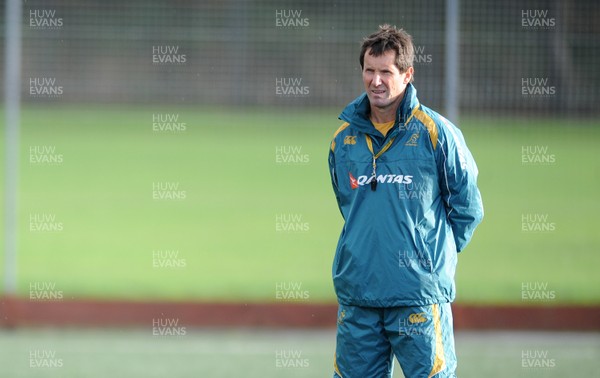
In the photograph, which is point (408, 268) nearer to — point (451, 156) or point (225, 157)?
point (451, 156)

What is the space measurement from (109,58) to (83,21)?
523 centimetres

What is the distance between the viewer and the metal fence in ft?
30.9

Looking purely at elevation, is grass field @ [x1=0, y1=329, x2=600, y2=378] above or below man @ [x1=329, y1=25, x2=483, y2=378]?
below

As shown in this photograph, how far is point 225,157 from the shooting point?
23.1 meters

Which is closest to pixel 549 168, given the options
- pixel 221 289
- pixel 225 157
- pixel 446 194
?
pixel 225 157

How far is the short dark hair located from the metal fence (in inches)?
175

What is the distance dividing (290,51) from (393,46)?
1330cm

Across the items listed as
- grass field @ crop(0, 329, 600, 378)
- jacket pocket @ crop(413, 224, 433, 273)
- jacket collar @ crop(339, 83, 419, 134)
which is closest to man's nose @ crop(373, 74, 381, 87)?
jacket collar @ crop(339, 83, 419, 134)

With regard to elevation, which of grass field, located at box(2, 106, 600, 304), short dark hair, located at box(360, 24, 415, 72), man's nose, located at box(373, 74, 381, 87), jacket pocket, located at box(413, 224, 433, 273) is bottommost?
grass field, located at box(2, 106, 600, 304)

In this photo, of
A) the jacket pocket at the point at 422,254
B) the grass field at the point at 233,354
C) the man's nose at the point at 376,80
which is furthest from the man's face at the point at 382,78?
the grass field at the point at 233,354

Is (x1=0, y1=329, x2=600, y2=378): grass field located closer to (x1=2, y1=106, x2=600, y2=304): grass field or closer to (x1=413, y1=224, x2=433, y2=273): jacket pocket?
(x1=2, y1=106, x2=600, y2=304): grass field

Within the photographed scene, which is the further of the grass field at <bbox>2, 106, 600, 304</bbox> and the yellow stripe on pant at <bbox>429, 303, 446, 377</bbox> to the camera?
the grass field at <bbox>2, 106, 600, 304</bbox>

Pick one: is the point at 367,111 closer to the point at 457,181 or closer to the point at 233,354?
the point at 457,181

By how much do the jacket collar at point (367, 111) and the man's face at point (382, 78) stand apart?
58 mm
